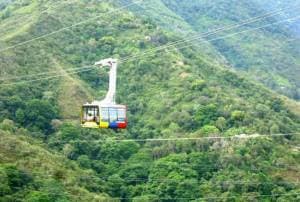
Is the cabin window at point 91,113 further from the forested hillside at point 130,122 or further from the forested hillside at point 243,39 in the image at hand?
the forested hillside at point 243,39

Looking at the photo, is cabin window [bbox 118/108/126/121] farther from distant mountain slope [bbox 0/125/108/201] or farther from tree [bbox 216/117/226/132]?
tree [bbox 216/117/226/132]

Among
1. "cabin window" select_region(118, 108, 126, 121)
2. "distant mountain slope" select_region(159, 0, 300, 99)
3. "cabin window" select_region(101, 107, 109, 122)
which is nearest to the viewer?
"cabin window" select_region(101, 107, 109, 122)

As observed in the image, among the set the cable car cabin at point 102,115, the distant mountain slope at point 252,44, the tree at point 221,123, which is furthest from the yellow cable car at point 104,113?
the distant mountain slope at point 252,44

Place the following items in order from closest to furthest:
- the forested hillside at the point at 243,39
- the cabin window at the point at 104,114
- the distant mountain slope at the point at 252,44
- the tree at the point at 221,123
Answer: the cabin window at the point at 104,114
the tree at the point at 221,123
the forested hillside at the point at 243,39
the distant mountain slope at the point at 252,44

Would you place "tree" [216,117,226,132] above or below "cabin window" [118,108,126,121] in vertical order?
above

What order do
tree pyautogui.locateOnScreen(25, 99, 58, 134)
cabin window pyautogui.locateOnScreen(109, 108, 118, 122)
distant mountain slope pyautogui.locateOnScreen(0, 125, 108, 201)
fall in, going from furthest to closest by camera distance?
tree pyautogui.locateOnScreen(25, 99, 58, 134), distant mountain slope pyautogui.locateOnScreen(0, 125, 108, 201), cabin window pyautogui.locateOnScreen(109, 108, 118, 122)

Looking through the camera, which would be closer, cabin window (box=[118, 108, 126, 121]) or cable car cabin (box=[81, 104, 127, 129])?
cable car cabin (box=[81, 104, 127, 129])

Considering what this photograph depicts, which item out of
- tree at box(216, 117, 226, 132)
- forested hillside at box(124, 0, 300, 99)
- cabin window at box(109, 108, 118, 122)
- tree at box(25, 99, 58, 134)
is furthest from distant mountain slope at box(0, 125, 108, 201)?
forested hillside at box(124, 0, 300, 99)
